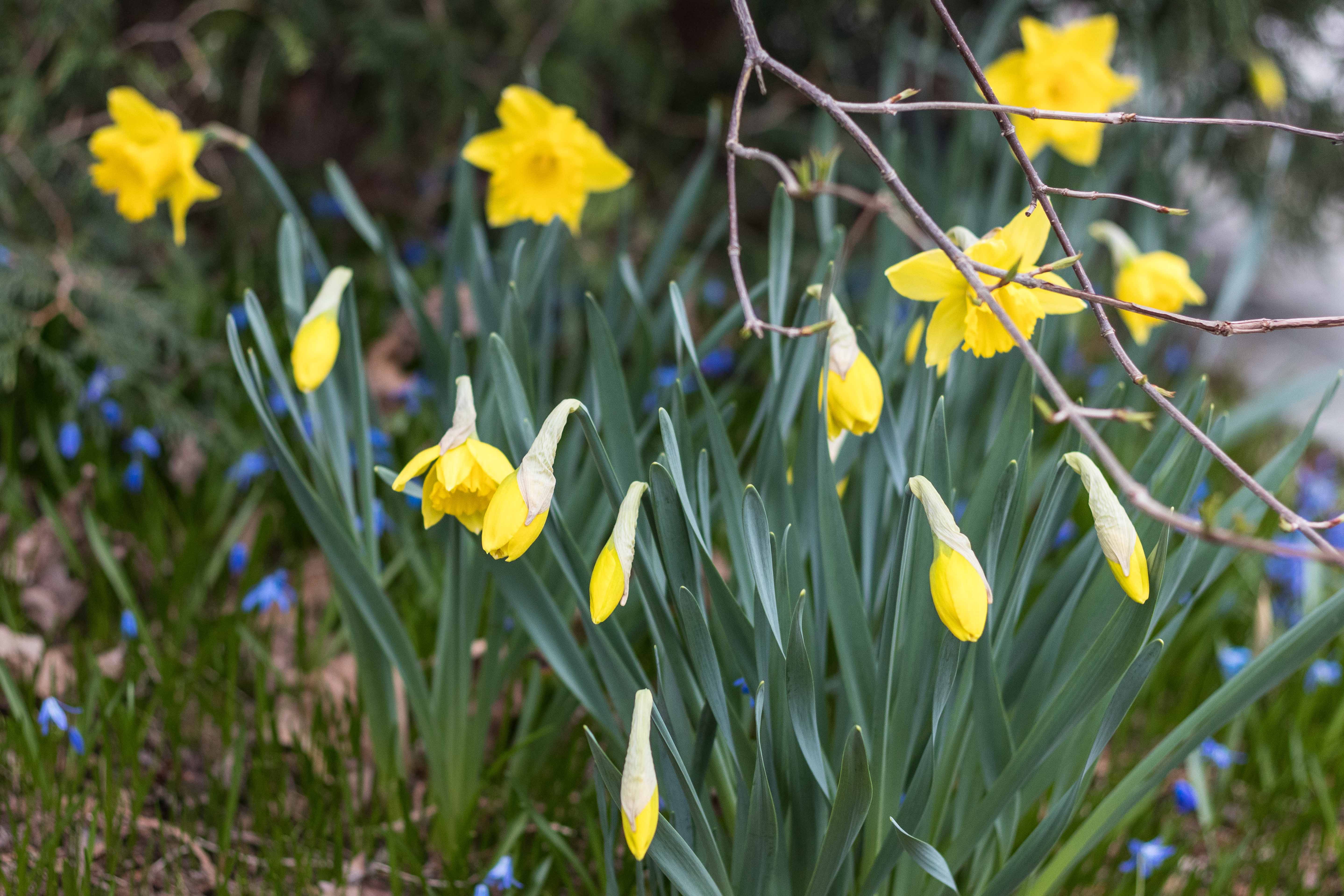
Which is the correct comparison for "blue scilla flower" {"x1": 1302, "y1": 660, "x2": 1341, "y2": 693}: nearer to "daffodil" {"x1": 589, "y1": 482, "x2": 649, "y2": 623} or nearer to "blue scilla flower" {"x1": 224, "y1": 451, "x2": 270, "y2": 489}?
"daffodil" {"x1": 589, "y1": 482, "x2": 649, "y2": 623}

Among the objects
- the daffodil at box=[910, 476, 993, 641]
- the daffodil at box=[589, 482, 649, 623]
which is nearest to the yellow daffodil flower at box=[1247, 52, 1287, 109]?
the daffodil at box=[910, 476, 993, 641]

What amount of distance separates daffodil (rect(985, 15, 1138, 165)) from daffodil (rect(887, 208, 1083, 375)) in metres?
0.95

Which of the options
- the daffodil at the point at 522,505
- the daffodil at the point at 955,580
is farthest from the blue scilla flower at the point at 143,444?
the daffodil at the point at 955,580

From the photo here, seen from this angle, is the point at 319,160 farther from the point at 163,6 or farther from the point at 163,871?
the point at 163,871

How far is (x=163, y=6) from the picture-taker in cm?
Result: 259

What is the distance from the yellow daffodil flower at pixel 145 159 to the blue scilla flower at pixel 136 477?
0.52 m

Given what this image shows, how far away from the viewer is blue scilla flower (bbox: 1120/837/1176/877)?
4.13 ft

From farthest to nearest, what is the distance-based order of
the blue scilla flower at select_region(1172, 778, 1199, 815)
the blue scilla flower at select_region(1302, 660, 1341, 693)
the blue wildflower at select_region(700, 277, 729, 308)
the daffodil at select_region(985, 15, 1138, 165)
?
1. the blue wildflower at select_region(700, 277, 729, 308)
2. the daffodil at select_region(985, 15, 1138, 165)
3. the blue scilla flower at select_region(1302, 660, 1341, 693)
4. the blue scilla flower at select_region(1172, 778, 1199, 815)

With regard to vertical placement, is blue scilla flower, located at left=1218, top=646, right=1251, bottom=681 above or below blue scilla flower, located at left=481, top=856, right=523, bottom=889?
below

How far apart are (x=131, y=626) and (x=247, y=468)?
41 centimetres

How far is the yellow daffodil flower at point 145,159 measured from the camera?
1471mm

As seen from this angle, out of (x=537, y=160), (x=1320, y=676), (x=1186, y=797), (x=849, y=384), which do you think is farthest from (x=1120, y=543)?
(x=1320, y=676)

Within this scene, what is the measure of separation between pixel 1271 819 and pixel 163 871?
1.65 metres

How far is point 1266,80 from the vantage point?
2.39m
